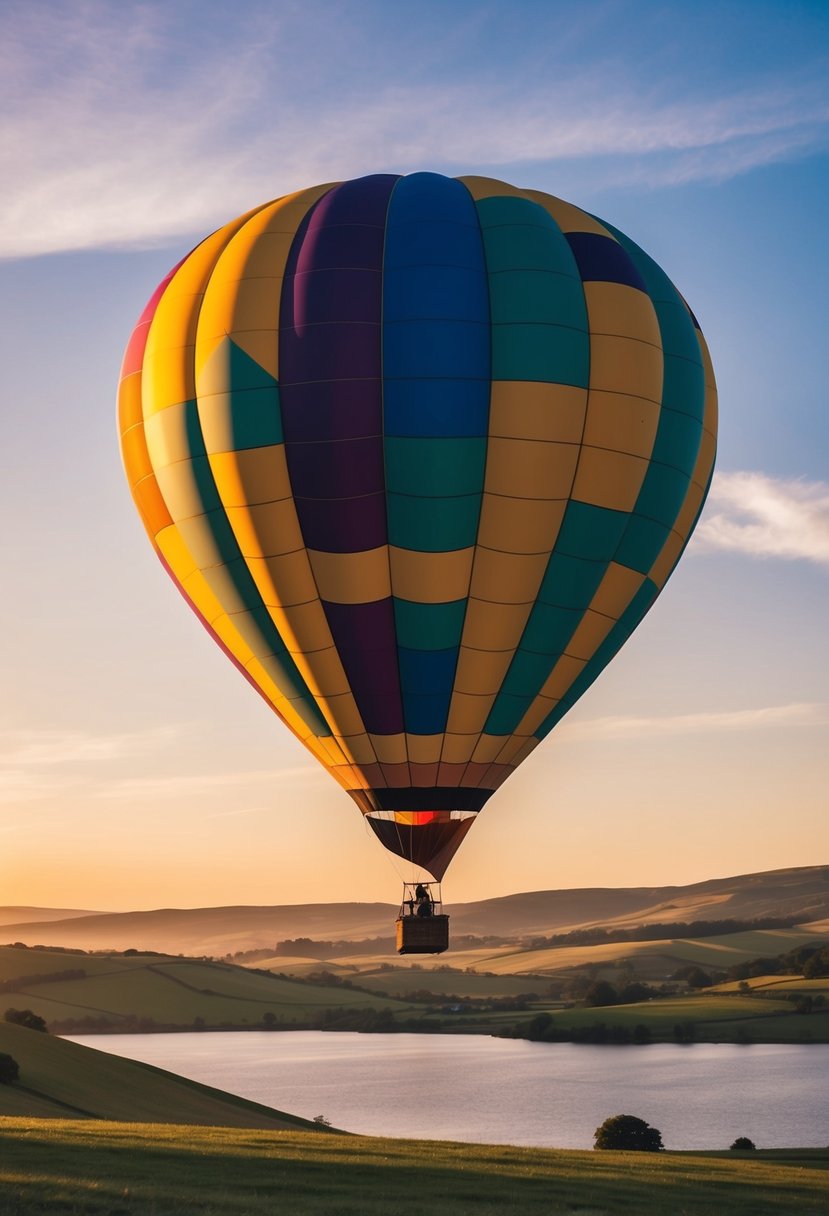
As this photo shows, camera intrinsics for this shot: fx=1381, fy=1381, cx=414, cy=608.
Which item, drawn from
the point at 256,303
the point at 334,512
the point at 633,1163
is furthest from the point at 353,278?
the point at 633,1163

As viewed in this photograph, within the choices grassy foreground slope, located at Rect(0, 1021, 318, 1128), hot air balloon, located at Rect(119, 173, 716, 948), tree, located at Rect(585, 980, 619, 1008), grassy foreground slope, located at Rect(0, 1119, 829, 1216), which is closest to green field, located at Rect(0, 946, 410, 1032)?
tree, located at Rect(585, 980, 619, 1008)

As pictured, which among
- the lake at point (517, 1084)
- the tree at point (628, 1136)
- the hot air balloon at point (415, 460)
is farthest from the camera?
the lake at point (517, 1084)

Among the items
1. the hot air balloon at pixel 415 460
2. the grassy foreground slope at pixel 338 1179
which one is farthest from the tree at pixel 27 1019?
the hot air balloon at pixel 415 460

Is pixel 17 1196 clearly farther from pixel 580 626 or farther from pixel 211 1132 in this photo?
pixel 580 626

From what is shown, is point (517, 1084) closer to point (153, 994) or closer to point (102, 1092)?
point (102, 1092)

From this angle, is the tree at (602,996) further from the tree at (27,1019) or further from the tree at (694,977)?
the tree at (27,1019)

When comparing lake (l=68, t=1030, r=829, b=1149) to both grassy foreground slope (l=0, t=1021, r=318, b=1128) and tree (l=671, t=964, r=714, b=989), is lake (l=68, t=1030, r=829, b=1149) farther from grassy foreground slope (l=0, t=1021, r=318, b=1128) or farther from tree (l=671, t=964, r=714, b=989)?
tree (l=671, t=964, r=714, b=989)
